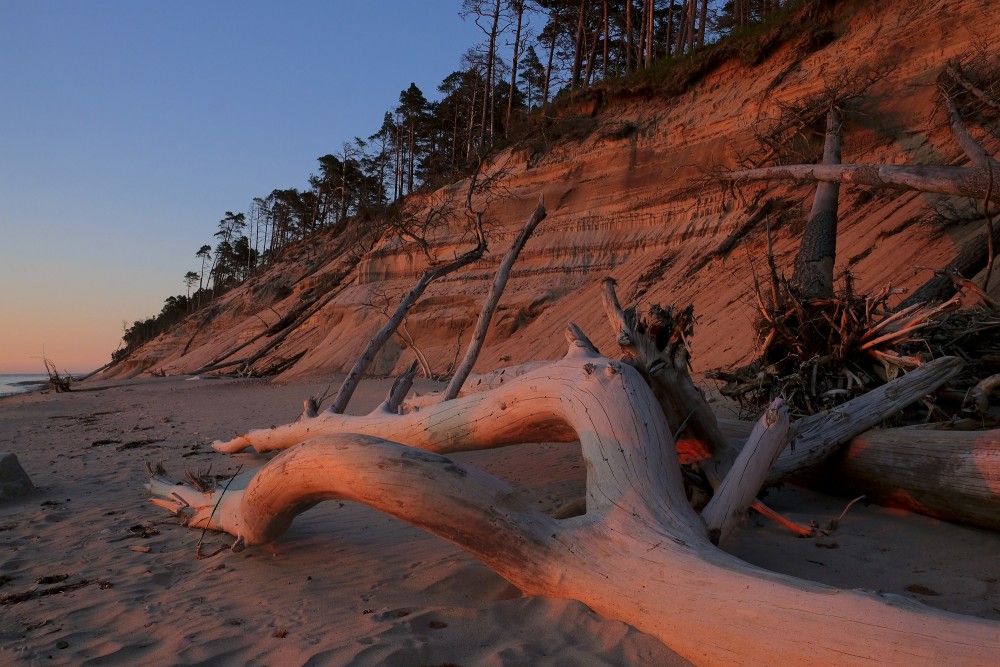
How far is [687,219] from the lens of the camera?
1562 centimetres

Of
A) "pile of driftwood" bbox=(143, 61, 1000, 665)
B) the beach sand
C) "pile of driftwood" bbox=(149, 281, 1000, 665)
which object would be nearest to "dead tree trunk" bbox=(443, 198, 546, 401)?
the beach sand

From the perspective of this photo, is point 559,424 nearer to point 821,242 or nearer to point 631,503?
point 631,503

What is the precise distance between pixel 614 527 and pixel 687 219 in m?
14.1

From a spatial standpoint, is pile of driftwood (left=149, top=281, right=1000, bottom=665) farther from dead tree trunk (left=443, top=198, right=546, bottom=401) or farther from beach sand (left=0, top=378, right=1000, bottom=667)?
dead tree trunk (left=443, top=198, right=546, bottom=401)

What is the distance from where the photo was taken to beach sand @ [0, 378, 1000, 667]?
246cm

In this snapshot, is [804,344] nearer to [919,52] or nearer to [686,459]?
[686,459]

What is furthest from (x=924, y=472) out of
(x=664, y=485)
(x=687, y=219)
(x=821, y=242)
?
(x=687, y=219)

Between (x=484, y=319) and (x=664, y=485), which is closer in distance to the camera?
(x=664, y=485)

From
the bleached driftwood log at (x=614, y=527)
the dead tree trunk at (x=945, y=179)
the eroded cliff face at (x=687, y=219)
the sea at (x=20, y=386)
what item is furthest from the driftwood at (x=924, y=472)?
the sea at (x=20, y=386)

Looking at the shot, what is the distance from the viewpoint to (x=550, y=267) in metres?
18.0

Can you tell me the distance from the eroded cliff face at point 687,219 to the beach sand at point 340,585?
15.5 feet

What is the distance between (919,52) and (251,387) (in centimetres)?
1753

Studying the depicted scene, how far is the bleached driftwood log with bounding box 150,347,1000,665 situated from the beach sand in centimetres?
12

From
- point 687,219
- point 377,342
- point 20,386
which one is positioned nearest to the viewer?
point 377,342
